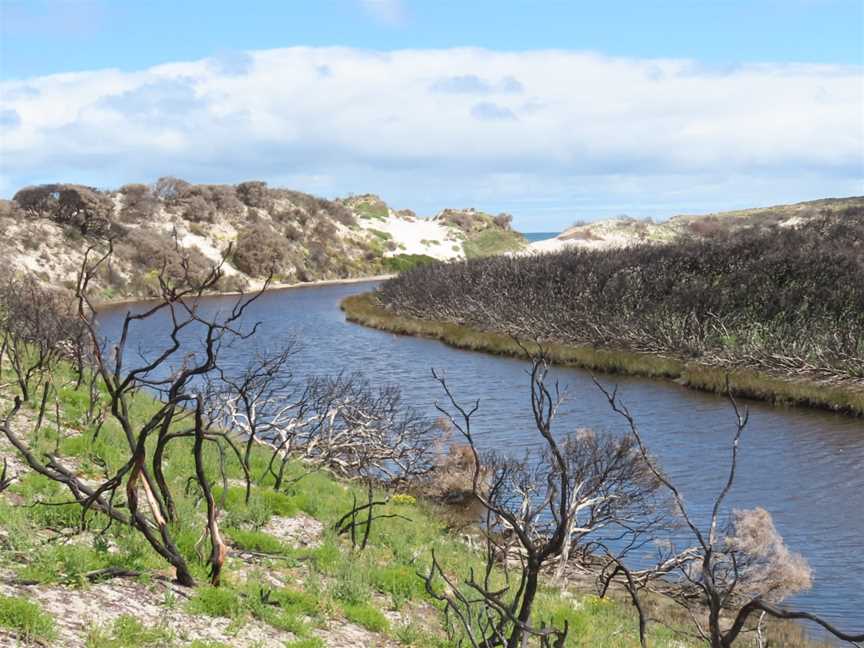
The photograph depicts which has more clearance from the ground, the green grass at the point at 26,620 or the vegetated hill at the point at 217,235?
the vegetated hill at the point at 217,235

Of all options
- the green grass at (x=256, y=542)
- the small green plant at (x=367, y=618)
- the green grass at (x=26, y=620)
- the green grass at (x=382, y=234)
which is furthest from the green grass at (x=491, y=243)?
the green grass at (x=26, y=620)

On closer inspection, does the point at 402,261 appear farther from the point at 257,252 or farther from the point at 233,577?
the point at 233,577

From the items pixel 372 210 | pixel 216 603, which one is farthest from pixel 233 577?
pixel 372 210

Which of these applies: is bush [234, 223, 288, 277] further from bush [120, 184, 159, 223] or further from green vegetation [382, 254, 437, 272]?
green vegetation [382, 254, 437, 272]

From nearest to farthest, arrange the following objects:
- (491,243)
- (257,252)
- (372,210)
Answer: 1. (257,252)
2. (491,243)
3. (372,210)

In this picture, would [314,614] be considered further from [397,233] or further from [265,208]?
[397,233]

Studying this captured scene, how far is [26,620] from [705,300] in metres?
29.9

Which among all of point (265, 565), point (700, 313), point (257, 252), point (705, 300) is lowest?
point (265, 565)

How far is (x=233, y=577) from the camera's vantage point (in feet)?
27.2

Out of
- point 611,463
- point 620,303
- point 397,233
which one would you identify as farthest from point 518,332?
point 397,233

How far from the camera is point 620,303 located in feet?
119

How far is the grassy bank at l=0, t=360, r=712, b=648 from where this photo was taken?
662 cm

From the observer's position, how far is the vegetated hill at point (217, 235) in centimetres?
6112

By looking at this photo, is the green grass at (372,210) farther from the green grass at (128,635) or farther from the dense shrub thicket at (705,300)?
the green grass at (128,635)
